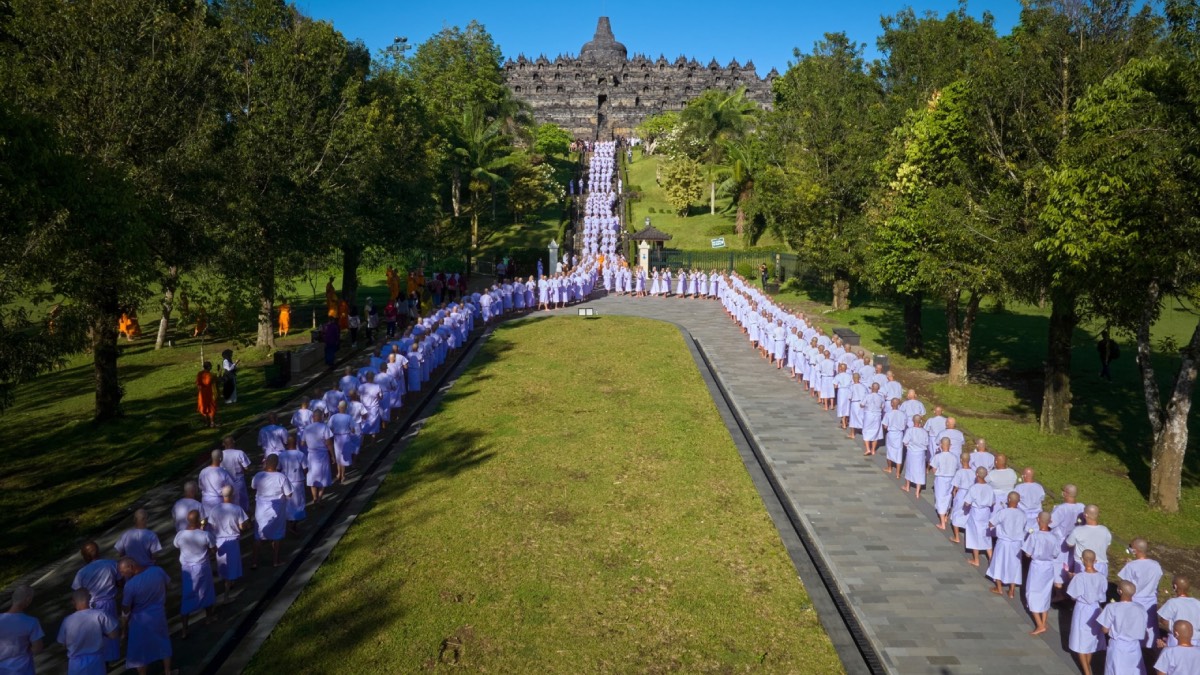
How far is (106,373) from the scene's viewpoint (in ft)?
55.7

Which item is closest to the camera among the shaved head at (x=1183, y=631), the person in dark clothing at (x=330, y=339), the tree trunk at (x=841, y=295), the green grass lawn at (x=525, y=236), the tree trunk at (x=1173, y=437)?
the shaved head at (x=1183, y=631)

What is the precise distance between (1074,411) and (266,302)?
23034mm

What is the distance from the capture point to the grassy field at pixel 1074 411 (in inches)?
481

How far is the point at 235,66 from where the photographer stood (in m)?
22.9

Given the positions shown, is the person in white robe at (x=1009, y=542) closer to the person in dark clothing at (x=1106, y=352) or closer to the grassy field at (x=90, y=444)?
the grassy field at (x=90, y=444)

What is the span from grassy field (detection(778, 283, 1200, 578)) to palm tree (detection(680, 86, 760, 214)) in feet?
92.7

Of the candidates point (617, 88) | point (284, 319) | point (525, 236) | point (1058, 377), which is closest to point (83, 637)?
point (1058, 377)

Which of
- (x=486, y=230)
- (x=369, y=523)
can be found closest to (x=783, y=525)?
(x=369, y=523)

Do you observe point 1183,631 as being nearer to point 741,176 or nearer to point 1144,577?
point 1144,577

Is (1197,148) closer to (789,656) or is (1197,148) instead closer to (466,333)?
(789,656)

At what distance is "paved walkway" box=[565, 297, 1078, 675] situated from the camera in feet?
27.2

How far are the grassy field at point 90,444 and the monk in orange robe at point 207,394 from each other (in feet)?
1.23

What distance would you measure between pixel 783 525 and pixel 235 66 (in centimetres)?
2110

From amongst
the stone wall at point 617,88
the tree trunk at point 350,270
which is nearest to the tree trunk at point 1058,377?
the tree trunk at point 350,270
